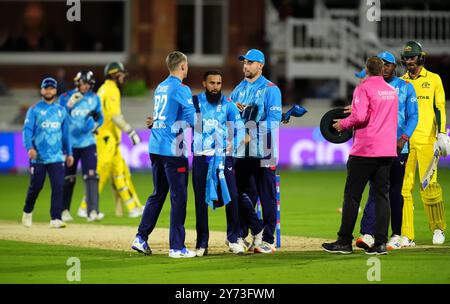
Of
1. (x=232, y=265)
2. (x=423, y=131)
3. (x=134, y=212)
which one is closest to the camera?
(x=232, y=265)

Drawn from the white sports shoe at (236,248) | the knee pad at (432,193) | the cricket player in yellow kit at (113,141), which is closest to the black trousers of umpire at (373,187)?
the white sports shoe at (236,248)

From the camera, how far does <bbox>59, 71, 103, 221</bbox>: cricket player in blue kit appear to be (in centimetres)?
1886

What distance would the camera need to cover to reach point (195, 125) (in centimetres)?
1400

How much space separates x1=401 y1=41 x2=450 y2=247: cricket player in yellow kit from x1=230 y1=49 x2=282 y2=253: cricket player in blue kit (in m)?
1.94

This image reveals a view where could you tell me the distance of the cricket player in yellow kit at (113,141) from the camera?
19.2m

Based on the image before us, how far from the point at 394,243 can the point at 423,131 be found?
166 centimetres

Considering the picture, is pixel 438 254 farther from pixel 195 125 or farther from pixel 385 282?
pixel 195 125

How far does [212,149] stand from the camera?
1402 cm

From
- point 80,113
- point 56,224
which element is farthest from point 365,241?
point 80,113

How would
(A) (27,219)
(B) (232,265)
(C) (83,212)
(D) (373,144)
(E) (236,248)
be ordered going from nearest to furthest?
(B) (232,265)
(D) (373,144)
(E) (236,248)
(A) (27,219)
(C) (83,212)

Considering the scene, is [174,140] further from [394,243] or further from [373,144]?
[394,243]

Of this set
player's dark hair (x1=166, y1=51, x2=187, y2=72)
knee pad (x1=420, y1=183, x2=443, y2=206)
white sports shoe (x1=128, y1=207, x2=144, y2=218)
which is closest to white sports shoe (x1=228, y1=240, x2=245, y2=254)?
player's dark hair (x1=166, y1=51, x2=187, y2=72)

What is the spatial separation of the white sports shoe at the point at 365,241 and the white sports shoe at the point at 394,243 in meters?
0.22

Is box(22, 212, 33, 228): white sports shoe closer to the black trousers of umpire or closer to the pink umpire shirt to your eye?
the black trousers of umpire
